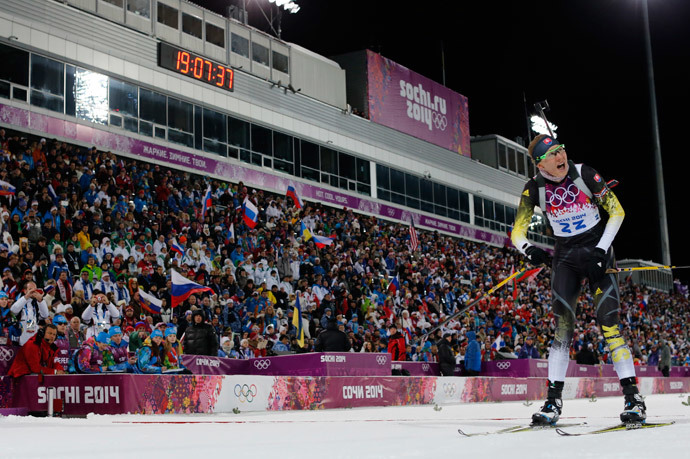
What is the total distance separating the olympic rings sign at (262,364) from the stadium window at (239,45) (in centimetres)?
1942

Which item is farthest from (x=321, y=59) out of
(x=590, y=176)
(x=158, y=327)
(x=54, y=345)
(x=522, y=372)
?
(x=590, y=176)

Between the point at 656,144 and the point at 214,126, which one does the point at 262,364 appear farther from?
the point at 656,144

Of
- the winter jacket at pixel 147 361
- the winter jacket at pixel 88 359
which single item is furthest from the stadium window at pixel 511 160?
the winter jacket at pixel 88 359

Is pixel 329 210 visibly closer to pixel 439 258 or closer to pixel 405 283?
pixel 439 258

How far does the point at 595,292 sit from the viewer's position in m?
7.70

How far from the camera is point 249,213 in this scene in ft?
80.4

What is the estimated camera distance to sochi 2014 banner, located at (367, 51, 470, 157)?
42.0 m

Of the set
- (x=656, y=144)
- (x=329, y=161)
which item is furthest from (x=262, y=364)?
(x=656, y=144)

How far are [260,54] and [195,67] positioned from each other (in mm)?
4416

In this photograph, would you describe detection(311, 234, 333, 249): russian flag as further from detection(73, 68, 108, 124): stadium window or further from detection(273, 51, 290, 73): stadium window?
detection(273, 51, 290, 73): stadium window

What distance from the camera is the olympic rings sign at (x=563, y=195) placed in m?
7.84

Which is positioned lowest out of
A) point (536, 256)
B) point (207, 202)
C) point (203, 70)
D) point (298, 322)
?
point (298, 322)

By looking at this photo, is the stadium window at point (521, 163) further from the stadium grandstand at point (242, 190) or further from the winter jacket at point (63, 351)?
the winter jacket at point (63, 351)

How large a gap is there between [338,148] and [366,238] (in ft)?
28.5
